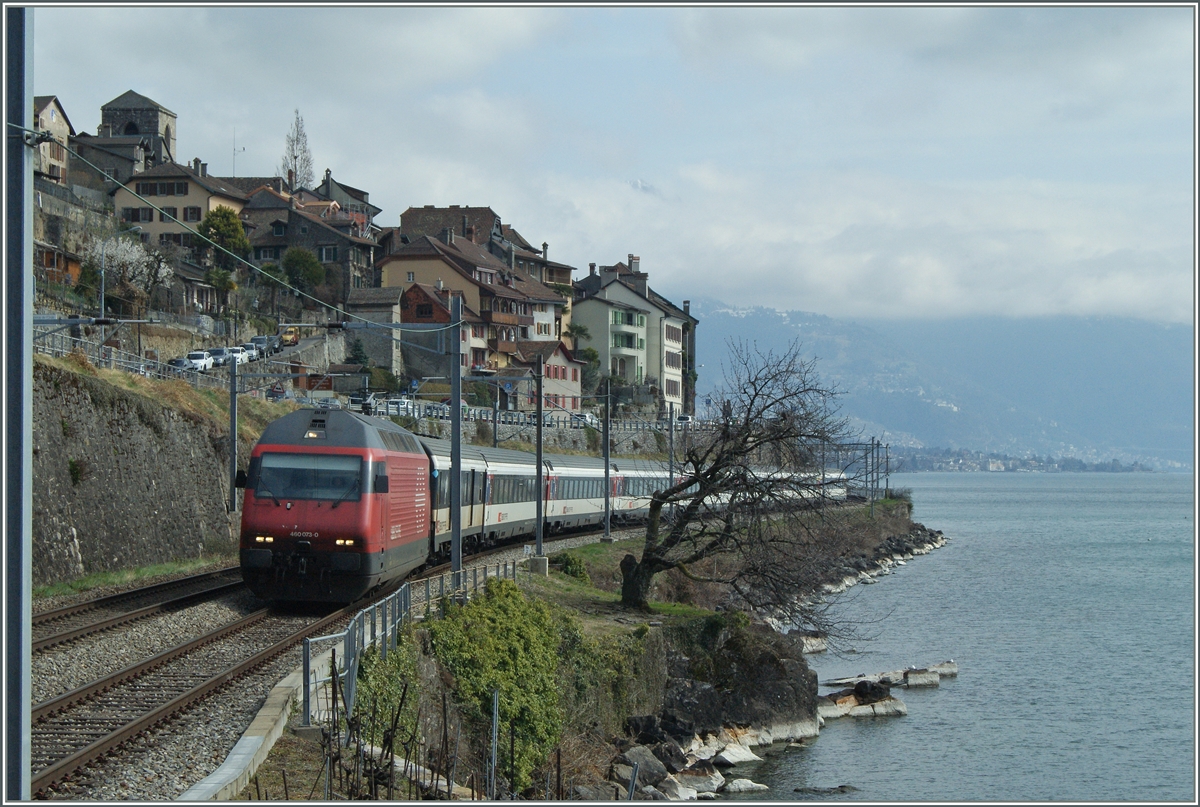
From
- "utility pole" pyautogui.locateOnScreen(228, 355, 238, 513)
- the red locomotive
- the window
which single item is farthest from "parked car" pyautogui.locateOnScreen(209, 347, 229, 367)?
the red locomotive

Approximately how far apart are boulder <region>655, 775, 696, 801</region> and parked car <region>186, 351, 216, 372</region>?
44338 mm

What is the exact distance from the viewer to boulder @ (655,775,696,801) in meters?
22.6

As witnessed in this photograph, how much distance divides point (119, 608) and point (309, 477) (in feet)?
14.6

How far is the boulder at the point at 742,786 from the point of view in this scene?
2412 cm

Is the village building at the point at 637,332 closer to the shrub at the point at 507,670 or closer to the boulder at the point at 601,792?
the shrub at the point at 507,670

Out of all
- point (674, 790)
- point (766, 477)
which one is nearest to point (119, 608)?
point (674, 790)

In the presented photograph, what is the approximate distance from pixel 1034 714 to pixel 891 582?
33222mm

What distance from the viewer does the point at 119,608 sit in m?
22.8

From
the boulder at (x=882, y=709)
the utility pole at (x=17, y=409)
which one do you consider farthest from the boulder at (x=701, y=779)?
the utility pole at (x=17, y=409)

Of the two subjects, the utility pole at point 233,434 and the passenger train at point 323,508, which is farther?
the utility pole at point 233,434

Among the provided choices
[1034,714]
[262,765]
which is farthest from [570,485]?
[262,765]

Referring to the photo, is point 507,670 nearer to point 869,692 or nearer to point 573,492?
point 869,692

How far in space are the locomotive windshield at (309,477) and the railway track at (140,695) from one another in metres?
2.37

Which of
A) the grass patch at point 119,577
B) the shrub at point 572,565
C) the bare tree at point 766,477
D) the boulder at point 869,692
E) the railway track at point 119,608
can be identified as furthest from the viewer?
the shrub at point 572,565
